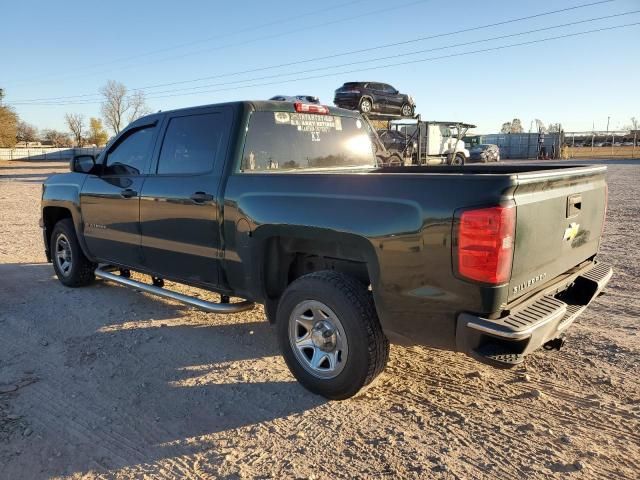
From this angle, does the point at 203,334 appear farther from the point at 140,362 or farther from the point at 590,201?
the point at 590,201

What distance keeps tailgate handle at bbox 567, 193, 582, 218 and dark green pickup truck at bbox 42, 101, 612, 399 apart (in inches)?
1.0

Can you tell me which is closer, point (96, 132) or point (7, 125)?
point (7, 125)

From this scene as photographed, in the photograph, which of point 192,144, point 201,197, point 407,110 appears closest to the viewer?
point 201,197

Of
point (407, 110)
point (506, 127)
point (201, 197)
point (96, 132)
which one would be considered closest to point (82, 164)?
point (201, 197)

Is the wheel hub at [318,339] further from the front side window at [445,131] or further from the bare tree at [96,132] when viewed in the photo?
the bare tree at [96,132]

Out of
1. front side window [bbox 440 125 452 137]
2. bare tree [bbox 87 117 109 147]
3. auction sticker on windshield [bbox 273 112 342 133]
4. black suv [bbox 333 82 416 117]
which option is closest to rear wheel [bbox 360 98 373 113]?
black suv [bbox 333 82 416 117]

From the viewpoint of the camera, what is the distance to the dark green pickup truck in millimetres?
2652

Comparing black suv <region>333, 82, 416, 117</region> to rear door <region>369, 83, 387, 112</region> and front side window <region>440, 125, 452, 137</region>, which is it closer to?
rear door <region>369, 83, 387, 112</region>

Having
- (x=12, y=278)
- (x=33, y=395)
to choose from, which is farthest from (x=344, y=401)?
(x=12, y=278)

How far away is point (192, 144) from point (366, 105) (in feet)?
66.8

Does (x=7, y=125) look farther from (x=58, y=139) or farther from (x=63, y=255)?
(x=63, y=255)

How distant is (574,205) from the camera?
324 centimetres

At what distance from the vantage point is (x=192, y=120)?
14.1 feet

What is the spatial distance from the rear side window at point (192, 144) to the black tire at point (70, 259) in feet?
6.80
